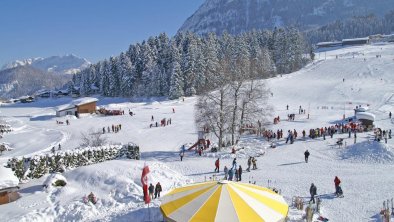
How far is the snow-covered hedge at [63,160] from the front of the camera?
939 inches

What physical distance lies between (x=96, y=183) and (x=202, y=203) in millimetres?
10324

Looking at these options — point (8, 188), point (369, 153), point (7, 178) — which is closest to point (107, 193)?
point (8, 188)

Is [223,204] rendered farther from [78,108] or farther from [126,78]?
[126,78]

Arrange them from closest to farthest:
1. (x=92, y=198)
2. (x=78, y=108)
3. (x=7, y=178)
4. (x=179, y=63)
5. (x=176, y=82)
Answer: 1. (x=92, y=198)
2. (x=7, y=178)
3. (x=78, y=108)
4. (x=176, y=82)
5. (x=179, y=63)

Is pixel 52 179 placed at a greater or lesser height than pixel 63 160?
→ lesser

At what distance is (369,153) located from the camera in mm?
26297

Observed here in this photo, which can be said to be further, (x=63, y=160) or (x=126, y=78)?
(x=126, y=78)

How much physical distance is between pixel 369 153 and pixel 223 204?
1672cm

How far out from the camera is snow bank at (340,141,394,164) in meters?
25.4

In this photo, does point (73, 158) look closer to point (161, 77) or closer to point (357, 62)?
point (161, 77)

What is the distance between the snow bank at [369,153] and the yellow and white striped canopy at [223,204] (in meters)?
13.5

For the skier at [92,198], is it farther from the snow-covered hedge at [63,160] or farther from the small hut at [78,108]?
the small hut at [78,108]

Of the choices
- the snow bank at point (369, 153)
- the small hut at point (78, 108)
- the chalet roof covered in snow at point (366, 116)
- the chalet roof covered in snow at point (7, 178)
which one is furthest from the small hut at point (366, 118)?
the small hut at point (78, 108)

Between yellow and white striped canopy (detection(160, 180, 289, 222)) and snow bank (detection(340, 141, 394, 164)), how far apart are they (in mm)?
13489
